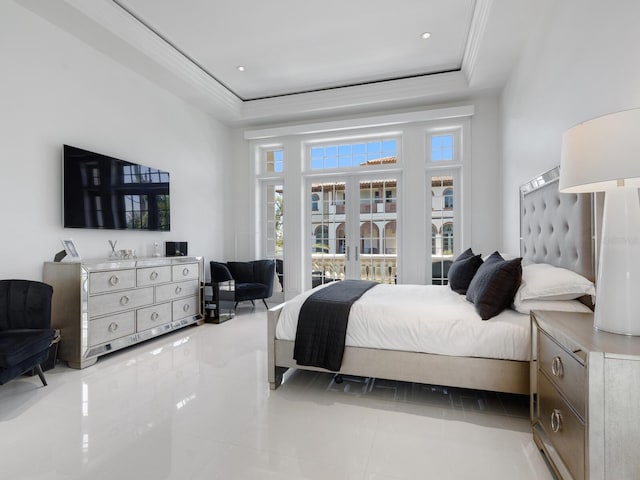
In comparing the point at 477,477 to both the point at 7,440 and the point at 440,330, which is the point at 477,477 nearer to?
the point at 440,330

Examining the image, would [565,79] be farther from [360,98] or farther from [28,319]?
[28,319]

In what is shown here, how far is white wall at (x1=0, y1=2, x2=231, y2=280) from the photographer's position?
279 cm

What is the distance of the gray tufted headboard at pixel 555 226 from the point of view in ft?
6.79

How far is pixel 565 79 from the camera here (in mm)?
2441

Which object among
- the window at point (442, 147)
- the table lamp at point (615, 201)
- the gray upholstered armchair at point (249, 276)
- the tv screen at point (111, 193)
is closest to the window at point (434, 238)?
the window at point (442, 147)

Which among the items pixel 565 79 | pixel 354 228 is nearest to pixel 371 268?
pixel 354 228

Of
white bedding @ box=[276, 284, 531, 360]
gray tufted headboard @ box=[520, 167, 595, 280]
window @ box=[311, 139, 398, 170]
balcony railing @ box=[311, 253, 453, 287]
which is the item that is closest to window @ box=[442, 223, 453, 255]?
balcony railing @ box=[311, 253, 453, 287]

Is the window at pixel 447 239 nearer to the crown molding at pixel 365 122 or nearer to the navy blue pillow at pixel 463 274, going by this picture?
the crown molding at pixel 365 122

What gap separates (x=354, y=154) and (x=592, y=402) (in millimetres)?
4606

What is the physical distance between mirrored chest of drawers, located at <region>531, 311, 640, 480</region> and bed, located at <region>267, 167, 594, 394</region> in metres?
0.49

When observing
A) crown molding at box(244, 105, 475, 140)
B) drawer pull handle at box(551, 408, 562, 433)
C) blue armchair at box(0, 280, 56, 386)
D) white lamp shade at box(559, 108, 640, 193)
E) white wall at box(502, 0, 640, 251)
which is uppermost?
crown molding at box(244, 105, 475, 140)

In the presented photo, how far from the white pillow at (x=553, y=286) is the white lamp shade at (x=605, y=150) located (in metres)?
0.76

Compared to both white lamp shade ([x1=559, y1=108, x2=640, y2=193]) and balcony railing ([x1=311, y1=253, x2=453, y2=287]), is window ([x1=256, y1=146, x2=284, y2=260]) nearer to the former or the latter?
balcony railing ([x1=311, y1=253, x2=453, y2=287])

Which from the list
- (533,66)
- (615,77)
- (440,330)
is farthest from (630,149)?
(533,66)
